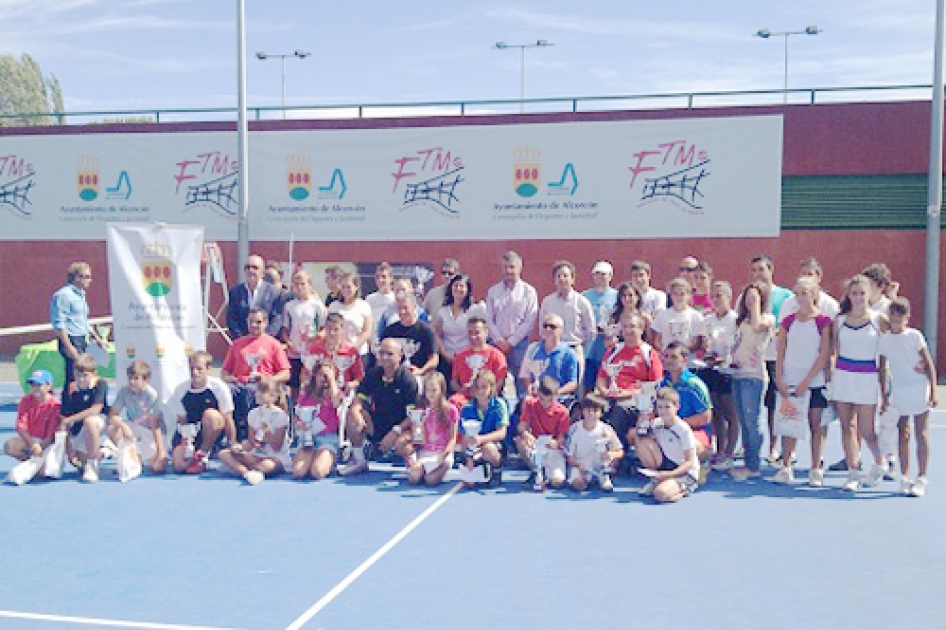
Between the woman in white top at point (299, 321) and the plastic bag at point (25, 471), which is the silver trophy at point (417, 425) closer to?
the woman in white top at point (299, 321)

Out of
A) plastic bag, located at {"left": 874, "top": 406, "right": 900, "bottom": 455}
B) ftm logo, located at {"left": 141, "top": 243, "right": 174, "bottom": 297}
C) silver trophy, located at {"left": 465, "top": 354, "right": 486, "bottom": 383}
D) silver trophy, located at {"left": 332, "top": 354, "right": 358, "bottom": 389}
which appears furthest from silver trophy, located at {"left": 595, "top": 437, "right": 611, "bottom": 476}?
ftm logo, located at {"left": 141, "top": 243, "right": 174, "bottom": 297}


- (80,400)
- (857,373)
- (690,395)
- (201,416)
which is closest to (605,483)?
(690,395)

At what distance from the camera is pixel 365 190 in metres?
17.3

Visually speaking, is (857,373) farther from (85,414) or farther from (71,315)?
(71,315)

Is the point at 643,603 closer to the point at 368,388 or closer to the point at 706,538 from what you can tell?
the point at 706,538

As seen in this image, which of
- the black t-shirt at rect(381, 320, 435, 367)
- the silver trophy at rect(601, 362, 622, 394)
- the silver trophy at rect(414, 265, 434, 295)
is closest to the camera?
the silver trophy at rect(601, 362, 622, 394)

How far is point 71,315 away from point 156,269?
1293 millimetres

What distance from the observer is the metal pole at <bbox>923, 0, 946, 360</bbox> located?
13.9m

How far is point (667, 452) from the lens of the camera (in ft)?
27.1

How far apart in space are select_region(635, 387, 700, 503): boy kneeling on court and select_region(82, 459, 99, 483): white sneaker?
5.03 m

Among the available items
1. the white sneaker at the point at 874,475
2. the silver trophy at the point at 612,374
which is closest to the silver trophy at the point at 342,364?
the silver trophy at the point at 612,374

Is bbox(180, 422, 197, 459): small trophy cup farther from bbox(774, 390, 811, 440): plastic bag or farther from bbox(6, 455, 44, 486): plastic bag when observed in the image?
bbox(774, 390, 811, 440): plastic bag

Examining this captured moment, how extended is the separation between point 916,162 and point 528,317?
31.2ft

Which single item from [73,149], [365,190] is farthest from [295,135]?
[73,149]
